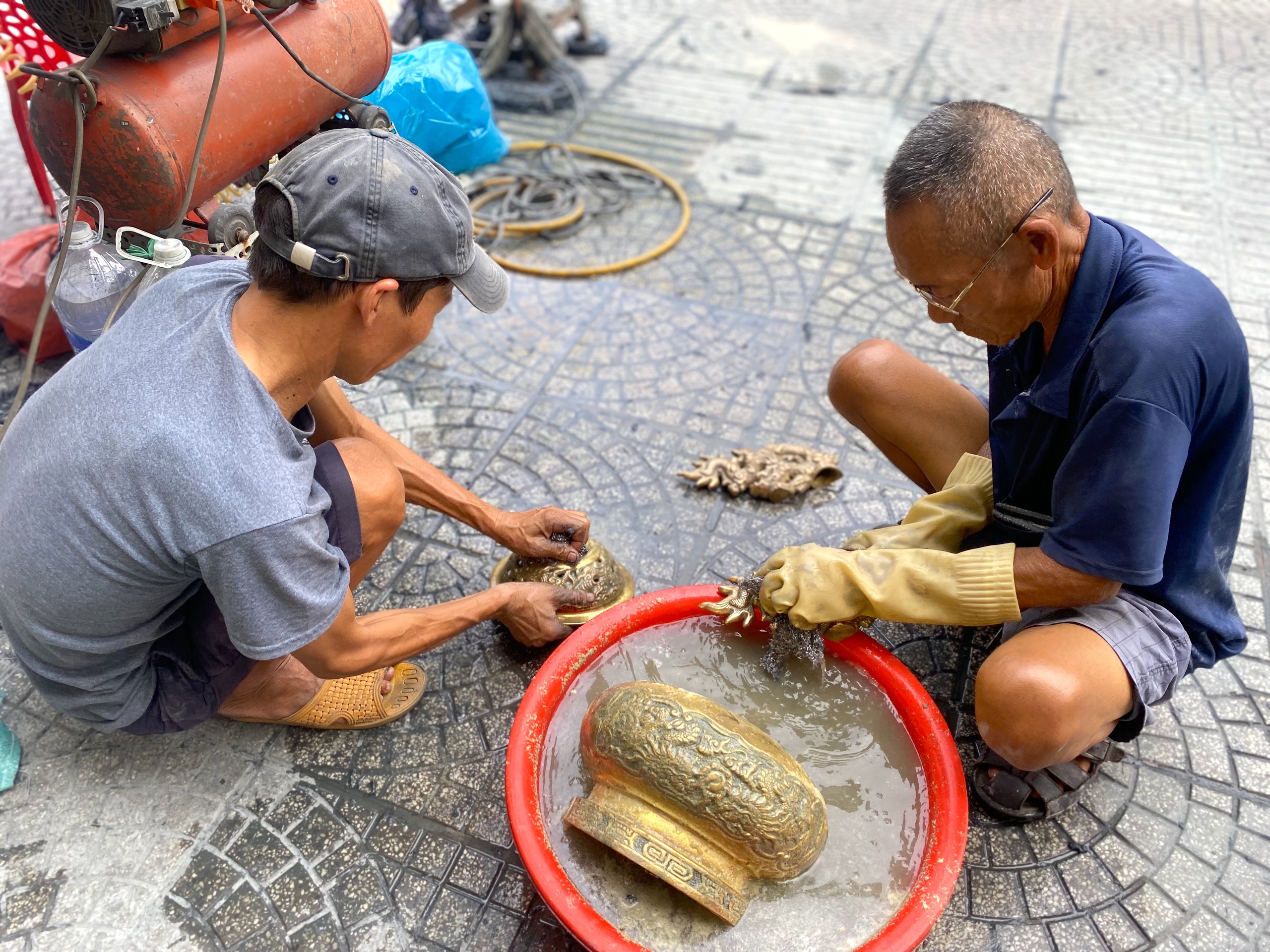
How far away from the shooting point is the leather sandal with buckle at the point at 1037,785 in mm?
2404

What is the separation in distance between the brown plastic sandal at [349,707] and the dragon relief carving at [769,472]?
1486mm

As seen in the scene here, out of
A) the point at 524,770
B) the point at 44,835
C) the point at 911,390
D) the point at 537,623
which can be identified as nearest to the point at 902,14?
the point at 911,390

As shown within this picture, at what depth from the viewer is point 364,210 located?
5.91ft

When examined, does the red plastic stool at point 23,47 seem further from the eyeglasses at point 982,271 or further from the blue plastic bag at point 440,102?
the eyeglasses at point 982,271

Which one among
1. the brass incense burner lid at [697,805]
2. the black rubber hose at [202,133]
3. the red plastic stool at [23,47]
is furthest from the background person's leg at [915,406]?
the red plastic stool at [23,47]

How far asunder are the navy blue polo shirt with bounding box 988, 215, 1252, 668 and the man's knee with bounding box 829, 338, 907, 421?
57cm

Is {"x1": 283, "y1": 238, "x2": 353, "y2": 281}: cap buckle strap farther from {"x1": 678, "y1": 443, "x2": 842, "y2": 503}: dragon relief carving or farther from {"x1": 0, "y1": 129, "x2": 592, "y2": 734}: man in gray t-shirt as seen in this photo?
{"x1": 678, "y1": 443, "x2": 842, "y2": 503}: dragon relief carving

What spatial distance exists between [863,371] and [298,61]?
90.6 inches

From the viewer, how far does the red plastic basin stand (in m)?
1.83

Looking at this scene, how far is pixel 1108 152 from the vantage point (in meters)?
5.93

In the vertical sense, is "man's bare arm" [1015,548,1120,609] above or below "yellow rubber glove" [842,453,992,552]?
above

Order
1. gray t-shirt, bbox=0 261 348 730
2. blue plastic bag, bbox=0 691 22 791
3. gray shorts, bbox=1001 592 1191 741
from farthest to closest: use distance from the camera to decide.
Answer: blue plastic bag, bbox=0 691 22 791, gray shorts, bbox=1001 592 1191 741, gray t-shirt, bbox=0 261 348 730

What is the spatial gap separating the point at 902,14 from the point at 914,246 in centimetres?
740

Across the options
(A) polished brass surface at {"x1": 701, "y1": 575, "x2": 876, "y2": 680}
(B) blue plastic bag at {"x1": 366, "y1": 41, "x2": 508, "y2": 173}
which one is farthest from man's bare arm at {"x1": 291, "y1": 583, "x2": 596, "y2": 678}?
(B) blue plastic bag at {"x1": 366, "y1": 41, "x2": 508, "y2": 173}
